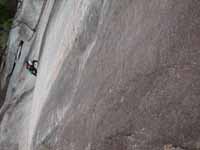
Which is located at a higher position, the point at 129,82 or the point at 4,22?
the point at 4,22

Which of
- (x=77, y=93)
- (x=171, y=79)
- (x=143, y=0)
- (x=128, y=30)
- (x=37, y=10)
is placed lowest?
(x=171, y=79)

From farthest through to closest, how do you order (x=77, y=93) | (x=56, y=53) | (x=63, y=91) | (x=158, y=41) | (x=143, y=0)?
(x=56, y=53)
(x=63, y=91)
(x=77, y=93)
(x=143, y=0)
(x=158, y=41)

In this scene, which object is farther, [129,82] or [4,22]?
[4,22]

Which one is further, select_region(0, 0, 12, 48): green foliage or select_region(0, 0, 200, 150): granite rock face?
select_region(0, 0, 12, 48): green foliage

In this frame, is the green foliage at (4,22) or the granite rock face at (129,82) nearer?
the granite rock face at (129,82)

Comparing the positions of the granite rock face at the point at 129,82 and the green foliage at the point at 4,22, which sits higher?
the green foliage at the point at 4,22

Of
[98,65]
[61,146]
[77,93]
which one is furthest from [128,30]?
[61,146]

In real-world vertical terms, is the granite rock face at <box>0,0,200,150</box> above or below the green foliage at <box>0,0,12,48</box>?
below

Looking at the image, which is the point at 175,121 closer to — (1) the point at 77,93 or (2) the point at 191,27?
(2) the point at 191,27
